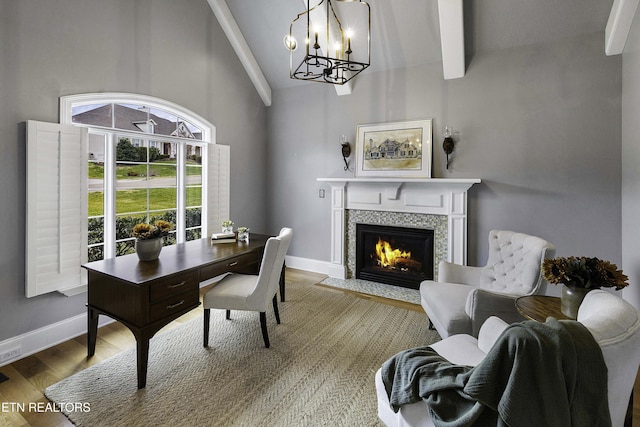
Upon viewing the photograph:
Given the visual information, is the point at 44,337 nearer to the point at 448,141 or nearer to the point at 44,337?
the point at 44,337

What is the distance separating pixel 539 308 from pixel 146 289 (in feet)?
8.12

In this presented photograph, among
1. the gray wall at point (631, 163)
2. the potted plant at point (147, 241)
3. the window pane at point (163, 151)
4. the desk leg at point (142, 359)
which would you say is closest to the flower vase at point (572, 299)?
the gray wall at point (631, 163)

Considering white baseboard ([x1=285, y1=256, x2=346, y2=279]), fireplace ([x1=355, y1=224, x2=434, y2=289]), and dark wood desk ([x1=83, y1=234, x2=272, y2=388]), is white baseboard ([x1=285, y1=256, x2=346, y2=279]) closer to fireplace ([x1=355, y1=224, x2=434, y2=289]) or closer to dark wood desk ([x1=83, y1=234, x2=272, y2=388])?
fireplace ([x1=355, y1=224, x2=434, y2=289])

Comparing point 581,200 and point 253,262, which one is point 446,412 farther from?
point 581,200

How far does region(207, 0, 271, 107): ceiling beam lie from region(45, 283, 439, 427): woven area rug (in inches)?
135

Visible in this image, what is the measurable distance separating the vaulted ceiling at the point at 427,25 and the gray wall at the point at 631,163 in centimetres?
42

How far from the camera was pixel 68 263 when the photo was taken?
2.73 m

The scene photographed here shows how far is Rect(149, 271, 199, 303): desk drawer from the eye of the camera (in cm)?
213

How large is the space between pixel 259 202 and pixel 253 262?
2.16 meters

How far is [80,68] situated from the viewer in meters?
2.79

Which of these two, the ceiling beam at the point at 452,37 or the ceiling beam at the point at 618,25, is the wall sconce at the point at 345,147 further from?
the ceiling beam at the point at 618,25

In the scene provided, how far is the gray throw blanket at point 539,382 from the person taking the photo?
95 centimetres

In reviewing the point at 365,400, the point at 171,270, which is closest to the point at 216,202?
the point at 171,270

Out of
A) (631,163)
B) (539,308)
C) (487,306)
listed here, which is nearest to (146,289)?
(487,306)
